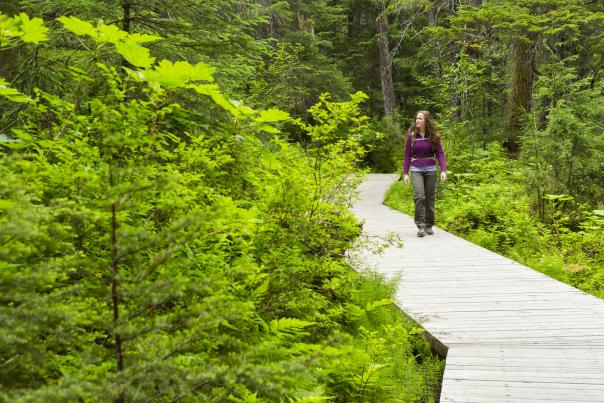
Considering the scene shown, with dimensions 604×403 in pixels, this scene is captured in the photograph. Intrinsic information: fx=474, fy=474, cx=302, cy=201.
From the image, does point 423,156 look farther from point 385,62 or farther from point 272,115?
point 385,62

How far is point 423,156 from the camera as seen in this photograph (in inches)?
365

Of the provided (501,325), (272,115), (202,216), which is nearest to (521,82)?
(501,325)

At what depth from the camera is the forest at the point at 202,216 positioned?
163cm

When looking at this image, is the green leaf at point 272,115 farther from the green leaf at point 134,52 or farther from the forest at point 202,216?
the green leaf at point 134,52

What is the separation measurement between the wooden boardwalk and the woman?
4.82 feet

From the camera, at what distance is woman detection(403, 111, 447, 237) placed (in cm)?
916

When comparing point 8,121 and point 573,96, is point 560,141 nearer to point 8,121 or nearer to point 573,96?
point 573,96

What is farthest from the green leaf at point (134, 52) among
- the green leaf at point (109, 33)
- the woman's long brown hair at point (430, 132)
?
the woman's long brown hair at point (430, 132)

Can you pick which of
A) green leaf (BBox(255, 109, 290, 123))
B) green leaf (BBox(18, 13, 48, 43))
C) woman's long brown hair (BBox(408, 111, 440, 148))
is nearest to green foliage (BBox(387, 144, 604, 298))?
woman's long brown hair (BBox(408, 111, 440, 148))

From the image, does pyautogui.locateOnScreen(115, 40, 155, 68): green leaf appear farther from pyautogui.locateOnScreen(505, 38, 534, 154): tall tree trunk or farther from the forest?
pyautogui.locateOnScreen(505, 38, 534, 154): tall tree trunk

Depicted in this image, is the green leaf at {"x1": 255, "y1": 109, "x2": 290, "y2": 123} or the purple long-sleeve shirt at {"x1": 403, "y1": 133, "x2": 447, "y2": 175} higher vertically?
the green leaf at {"x1": 255, "y1": 109, "x2": 290, "y2": 123}

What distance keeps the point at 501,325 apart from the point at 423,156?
15.7ft

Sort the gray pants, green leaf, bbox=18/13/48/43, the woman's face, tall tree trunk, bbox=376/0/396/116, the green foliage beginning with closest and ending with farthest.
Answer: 1. green leaf, bbox=18/13/48/43
2. the green foliage
3. the woman's face
4. the gray pants
5. tall tree trunk, bbox=376/0/396/116

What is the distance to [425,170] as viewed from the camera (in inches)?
366
